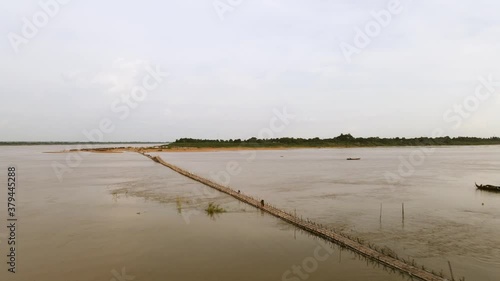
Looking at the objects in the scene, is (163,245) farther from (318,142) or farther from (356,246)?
(318,142)

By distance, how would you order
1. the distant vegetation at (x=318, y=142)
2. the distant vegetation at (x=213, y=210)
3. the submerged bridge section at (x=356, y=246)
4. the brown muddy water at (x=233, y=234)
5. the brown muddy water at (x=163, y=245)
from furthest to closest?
the distant vegetation at (x=318, y=142) < the distant vegetation at (x=213, y=210) < the brown muddy water at (x=233, y=234) < the brown muddy water at (x=163, y=245) < the submerged bridge section at (x=356, y=246)

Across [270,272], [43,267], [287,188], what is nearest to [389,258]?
[270,272]

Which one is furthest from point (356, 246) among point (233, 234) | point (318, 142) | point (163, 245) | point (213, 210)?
point (318, 142)

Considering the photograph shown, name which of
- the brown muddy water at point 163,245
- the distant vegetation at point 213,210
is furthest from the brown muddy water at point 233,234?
the distant vegetation at point 213,210

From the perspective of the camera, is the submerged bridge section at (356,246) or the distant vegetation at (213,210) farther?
the distant vegetation at (213,210)

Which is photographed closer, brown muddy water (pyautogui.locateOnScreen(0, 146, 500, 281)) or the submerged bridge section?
the submerged bridge section

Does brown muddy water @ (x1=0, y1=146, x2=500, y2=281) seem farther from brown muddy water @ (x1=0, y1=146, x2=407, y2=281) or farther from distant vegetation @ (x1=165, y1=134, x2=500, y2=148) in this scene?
distant vegetation @ (x1=165, y1=134, x2=500, y2=148)

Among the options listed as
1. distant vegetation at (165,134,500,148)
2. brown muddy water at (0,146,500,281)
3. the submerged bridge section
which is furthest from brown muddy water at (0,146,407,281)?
distant vegetation at (165,134,500,148)

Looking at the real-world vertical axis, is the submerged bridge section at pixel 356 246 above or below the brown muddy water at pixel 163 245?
above

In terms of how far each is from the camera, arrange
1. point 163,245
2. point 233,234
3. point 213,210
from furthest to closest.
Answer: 1. point 213,210
2. point 233,234
3. point 163,245

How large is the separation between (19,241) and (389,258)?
12523mm

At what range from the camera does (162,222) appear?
1520 cm

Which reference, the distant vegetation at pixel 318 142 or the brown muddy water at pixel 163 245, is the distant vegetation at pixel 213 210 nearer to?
the brown muddy water at pixel 163 245

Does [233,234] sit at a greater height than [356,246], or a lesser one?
lesser
